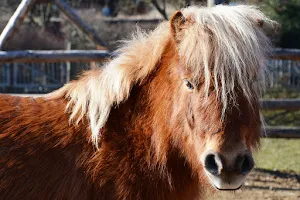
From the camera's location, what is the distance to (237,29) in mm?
2824

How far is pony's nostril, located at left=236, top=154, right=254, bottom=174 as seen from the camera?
2.51 meters

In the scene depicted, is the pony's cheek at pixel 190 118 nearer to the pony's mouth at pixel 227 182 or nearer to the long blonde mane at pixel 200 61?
the long blonde mane at pixel 200 61

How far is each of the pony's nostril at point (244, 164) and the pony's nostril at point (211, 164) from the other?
116mm

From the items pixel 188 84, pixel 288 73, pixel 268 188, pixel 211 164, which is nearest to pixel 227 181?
pixel 211 164

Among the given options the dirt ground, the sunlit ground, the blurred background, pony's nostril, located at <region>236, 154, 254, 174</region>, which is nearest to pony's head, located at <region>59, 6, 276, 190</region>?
pony's nostril, located at <region>236, 154, 254, 174</region>

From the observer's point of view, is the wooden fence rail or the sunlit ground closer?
the wooden fence rail

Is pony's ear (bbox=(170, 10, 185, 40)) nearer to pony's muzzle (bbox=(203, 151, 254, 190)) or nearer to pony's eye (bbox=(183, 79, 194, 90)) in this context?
pony's eye (bbox=(183, 79, 194, 90))

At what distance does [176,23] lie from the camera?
297 centimetres

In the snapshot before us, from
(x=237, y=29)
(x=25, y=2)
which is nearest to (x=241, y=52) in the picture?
(x=237, y=29)

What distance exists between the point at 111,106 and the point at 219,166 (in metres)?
0.86

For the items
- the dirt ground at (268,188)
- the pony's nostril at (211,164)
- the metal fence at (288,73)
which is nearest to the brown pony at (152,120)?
the pony's nostril at (211,164)

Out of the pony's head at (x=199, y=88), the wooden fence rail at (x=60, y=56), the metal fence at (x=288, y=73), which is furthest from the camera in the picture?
the metal fence at (x=288, y=73)

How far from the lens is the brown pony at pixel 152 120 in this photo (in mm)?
2723

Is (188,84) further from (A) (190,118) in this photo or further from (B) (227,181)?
(B) (227,181)
